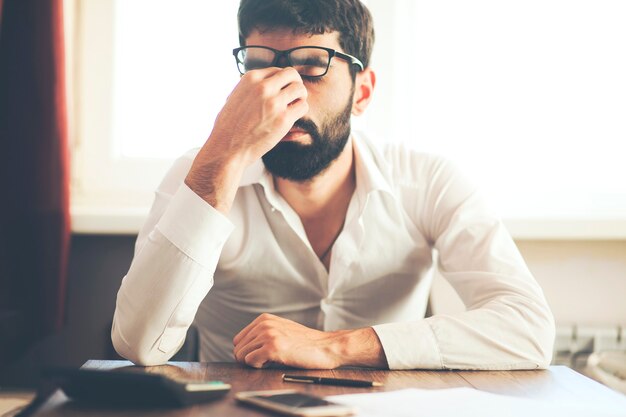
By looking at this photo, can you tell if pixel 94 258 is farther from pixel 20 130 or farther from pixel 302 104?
pixel 302 104

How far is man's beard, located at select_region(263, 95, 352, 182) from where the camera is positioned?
1375 millimetres

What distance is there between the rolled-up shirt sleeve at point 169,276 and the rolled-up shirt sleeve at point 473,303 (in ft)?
1.00

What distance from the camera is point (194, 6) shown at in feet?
7.25

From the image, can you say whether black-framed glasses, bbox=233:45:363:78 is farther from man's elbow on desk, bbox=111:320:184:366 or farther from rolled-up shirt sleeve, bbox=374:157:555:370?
man's elbow on desk, bbox=111:320:184:366

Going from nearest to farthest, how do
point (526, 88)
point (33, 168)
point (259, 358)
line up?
point (259, 358) < point (33, 168) < point (526, 88)

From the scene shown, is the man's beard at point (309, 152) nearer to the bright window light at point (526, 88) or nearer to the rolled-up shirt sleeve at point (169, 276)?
the rolled-up shirt sleeve at point (169, 276)

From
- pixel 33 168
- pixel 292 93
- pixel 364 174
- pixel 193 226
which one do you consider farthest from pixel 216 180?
pixel 33 168

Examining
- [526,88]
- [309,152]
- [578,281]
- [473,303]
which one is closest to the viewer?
[473,303]

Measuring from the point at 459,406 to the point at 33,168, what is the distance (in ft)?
5.02

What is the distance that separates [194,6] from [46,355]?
1.18 meters

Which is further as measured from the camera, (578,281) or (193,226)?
(578,281)

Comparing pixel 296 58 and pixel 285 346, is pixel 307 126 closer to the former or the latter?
pixel 296 58

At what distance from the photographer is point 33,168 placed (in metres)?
1.91

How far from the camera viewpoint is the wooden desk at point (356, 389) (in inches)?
28.5
